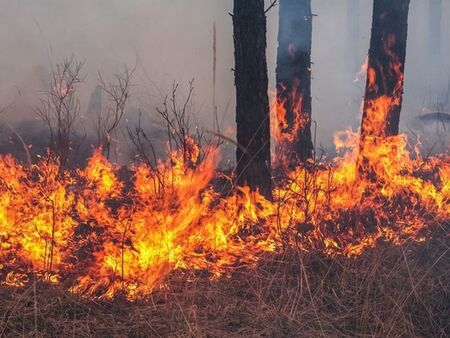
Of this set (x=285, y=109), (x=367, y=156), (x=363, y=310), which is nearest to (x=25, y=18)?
(x=285, y=109)

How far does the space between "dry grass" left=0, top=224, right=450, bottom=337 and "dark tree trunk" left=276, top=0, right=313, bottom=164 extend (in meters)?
3.88

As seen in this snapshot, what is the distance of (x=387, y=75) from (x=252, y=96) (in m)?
2.16

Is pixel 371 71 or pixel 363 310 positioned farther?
pixel 371 71

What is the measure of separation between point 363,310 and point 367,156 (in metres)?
3.36

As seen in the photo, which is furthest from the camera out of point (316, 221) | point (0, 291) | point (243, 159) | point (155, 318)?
point (243, 159)

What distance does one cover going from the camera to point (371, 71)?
6477mm

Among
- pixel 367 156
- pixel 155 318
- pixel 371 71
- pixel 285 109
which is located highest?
pixel 371 71

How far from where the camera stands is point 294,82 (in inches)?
308

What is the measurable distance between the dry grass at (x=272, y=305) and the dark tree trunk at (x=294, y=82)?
388 cm

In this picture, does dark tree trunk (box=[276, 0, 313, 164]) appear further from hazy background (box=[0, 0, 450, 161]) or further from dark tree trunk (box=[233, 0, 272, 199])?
hazy background (box=[0, 0, 450, 161])

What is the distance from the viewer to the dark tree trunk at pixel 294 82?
7828mm

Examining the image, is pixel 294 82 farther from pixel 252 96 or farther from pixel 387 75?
pixel 252 96

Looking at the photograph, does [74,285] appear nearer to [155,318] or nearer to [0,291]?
[0,291]

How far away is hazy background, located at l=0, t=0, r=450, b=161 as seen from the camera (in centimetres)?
1180
